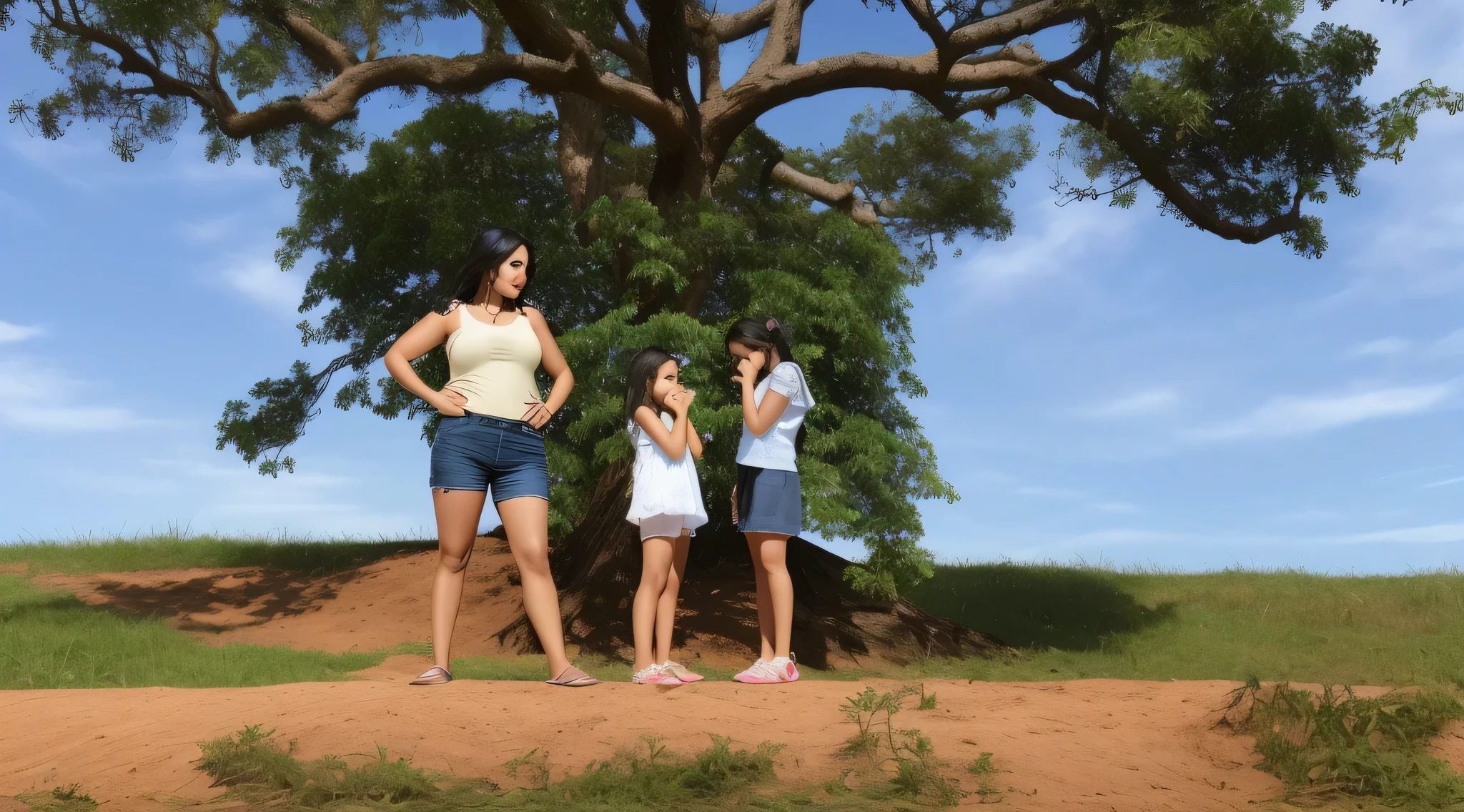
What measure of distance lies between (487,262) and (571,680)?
2.51m

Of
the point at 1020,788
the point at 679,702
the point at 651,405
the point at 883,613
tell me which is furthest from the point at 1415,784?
the point at 883,613

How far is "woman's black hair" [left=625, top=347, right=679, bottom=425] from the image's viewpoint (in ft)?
21.7

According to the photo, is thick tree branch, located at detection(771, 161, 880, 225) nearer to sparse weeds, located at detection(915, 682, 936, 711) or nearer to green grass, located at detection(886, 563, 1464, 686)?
green grass, located at detection(886, 563, 1464, 686)

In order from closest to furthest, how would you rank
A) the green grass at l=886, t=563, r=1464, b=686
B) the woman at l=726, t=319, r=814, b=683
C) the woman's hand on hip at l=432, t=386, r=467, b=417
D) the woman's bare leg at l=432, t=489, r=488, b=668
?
1. the woman's hand on hip at l=432, t=386, r=467, b=417
2. the woman's bare leg at l=432, t=489, r=488, b=668
3. the woman at l=726, t=319, r=814, b=683
4. the green grass at l=886, t=563, r=1464, b=686

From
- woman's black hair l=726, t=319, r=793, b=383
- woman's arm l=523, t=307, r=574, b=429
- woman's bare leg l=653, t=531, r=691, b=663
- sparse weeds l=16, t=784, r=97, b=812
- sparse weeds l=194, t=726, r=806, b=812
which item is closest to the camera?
sparse weeds l=194, t=726, r=806, b=812

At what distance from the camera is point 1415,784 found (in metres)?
4.64

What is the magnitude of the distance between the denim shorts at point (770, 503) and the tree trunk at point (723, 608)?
13.2ft

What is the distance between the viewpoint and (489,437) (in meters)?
6.03

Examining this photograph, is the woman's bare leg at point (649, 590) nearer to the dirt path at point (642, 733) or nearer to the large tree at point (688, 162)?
the dirt path at point (642, 733)

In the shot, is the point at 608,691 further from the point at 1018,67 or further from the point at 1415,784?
the point at 1018,67

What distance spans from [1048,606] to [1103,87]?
6983 mm

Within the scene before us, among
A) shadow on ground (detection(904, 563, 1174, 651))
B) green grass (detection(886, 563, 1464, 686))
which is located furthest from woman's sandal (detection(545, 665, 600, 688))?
shadow on ground (detection(904, 563, 1174, 651))

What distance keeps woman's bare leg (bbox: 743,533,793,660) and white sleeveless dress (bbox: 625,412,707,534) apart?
18.8 inches

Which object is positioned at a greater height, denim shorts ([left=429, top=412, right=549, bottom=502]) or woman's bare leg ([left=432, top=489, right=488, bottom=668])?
denim shorts ([left=429, top=412, right=549, bottom=502])
